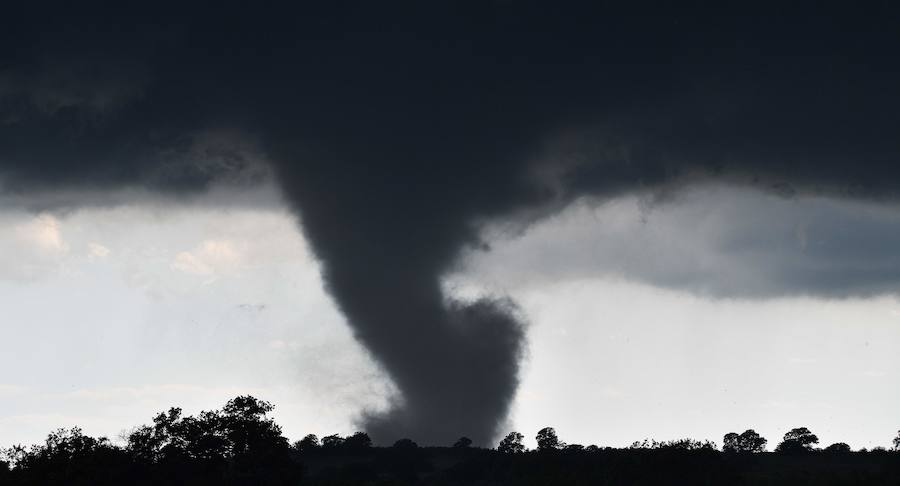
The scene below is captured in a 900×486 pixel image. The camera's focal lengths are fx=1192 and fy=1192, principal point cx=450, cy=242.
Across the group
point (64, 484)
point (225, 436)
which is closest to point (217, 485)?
point (225, 436)

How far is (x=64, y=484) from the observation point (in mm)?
151500

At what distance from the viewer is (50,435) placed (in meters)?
156

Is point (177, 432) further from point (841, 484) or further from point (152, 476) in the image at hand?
point (841, 484)

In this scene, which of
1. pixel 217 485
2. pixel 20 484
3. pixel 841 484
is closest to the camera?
pixel 20 484

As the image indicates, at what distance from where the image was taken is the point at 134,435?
167 m

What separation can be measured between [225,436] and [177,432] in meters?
7.33

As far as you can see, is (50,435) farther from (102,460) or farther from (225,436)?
(225,436)

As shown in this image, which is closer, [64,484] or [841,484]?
[64,484]

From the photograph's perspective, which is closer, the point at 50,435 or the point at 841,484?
the point at 50,435

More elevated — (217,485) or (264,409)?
(264,409)

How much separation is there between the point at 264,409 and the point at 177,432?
42.2 ft

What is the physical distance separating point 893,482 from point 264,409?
104 metres

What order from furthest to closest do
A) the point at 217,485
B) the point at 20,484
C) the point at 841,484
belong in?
the point at 841,484 < the point at 217,485 < the point at 20,484

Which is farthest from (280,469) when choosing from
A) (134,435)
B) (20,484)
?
(20,484)
